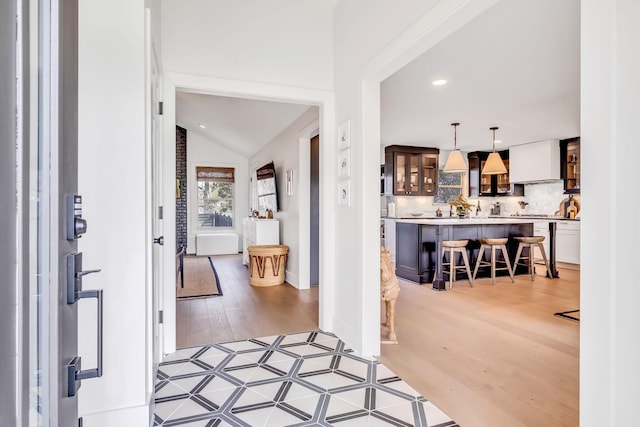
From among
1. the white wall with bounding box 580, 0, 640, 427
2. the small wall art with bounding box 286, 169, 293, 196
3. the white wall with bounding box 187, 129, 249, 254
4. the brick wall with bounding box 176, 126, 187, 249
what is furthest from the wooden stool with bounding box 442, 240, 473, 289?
the brick wall with bounding box 176, 126, 187, 249

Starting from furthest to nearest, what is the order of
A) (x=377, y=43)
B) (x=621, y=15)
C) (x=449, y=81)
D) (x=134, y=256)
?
1. (x=449, y=81)
2. (x=377, y=43)
3. (x=134, y=256)
4. (x=621, y=15)

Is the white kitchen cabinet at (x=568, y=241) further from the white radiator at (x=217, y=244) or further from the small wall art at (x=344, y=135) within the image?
the white radiator at (x=217, y=244)

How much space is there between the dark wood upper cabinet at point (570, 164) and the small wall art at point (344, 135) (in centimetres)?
598

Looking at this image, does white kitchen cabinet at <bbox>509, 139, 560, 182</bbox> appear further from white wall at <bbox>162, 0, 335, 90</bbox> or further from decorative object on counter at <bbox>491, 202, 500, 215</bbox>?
white wall at <bbox>162, 0, 335, 90</bbox>

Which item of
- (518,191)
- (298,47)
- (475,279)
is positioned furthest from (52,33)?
(518,191)

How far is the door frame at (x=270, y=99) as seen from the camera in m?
2.80

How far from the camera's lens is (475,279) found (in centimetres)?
542

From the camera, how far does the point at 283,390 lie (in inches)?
85.9

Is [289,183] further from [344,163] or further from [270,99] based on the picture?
[344,163]

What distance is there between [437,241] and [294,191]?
2.16 meters

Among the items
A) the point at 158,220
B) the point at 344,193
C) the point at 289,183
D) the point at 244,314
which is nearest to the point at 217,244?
the point at 289,183

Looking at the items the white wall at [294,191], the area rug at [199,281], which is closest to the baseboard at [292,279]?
the white wall at [294,191]
